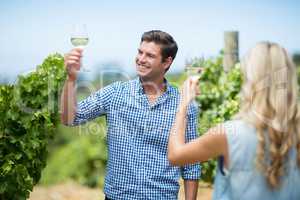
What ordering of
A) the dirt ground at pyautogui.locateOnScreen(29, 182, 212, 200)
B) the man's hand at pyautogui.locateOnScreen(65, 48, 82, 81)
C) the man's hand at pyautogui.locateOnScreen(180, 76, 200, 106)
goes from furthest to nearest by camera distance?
the dirt ground at pyautogui.locateOnScreen(29, 182, 212, 200), the man's hand at pyautogui.locateOnScreen(65, 48, 82, 81), the man's hand at pyautogui.locateOnScreen(180, 76, 200, 106)

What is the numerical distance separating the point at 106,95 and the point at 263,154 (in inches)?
65.5

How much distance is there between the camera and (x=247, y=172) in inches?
109

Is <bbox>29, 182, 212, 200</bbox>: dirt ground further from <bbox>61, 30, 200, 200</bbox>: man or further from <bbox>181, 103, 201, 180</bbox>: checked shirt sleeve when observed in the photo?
<bbox>61, 30, 200, 200</bbox>: man

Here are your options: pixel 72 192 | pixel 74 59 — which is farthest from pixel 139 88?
pixel 72 192

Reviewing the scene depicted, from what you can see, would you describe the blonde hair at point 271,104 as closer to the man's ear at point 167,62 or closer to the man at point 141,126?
the man at point 141,126

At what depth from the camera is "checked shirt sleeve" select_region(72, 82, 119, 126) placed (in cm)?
413

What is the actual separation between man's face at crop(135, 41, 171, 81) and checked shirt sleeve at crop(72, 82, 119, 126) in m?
0.21

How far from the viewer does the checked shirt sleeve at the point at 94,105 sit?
4129mm

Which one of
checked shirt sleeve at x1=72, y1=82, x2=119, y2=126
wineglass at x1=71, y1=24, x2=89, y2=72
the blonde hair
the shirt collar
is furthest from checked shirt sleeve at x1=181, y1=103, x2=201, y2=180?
the blonde hair

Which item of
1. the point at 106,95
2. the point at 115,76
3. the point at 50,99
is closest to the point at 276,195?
the point at 106,95

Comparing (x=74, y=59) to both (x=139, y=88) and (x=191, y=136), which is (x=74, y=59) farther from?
(x=191, y=136)

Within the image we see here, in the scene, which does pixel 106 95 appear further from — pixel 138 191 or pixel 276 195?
pixel 276 195

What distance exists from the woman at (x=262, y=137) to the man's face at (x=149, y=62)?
1.45m

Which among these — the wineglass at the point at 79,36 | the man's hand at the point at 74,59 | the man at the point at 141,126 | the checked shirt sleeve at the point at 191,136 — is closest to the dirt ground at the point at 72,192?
the checked shirt sleeve at the point at 191,136
